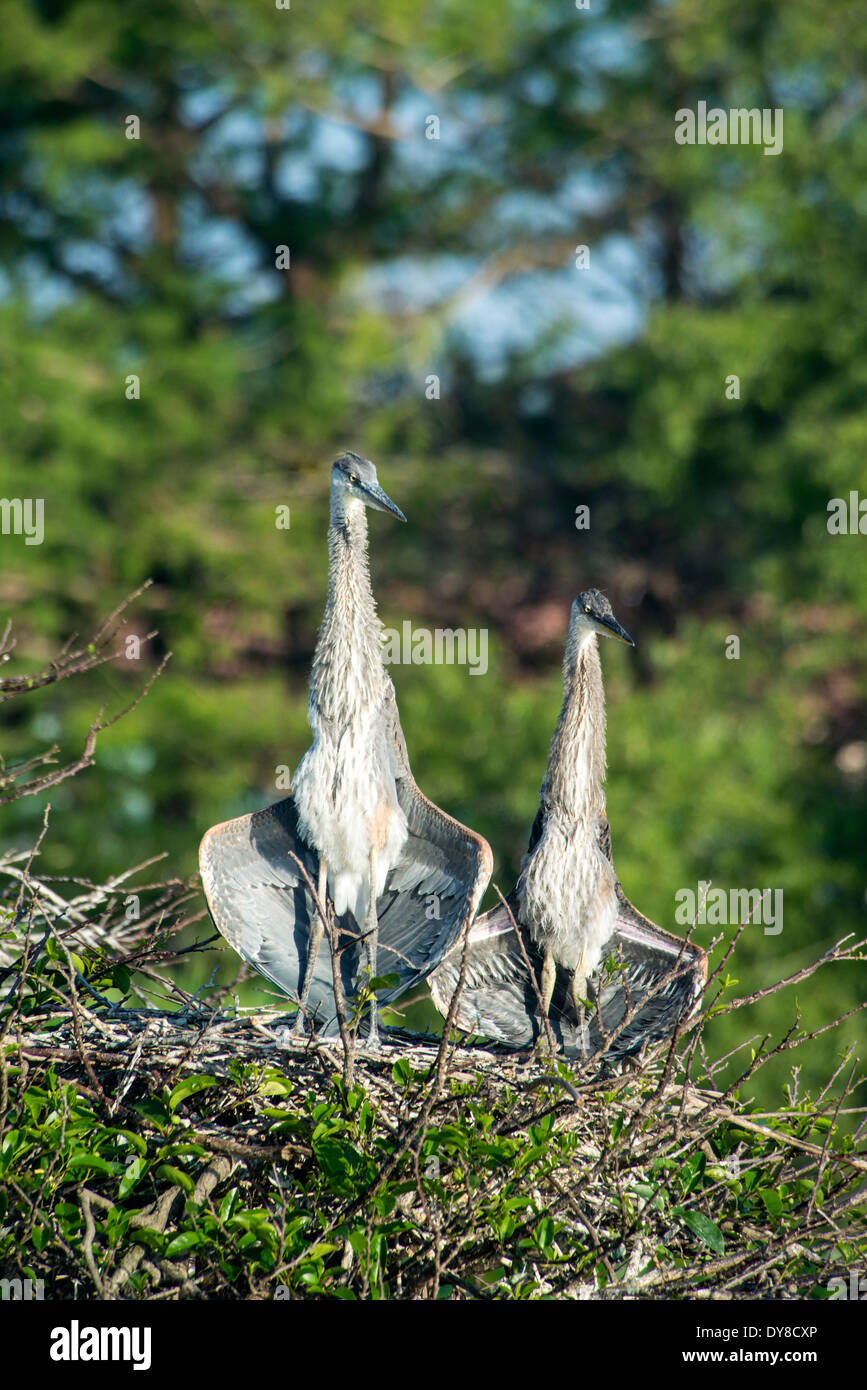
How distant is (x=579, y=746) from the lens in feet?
16.3

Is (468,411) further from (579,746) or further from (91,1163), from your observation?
(91,1163)

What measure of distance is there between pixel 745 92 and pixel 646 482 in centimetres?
419

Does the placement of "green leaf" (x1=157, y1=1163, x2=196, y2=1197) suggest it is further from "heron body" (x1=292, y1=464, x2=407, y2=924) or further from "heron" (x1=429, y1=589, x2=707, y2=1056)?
"heron body" (x1=292, y1=464, x2=407, y2=924)

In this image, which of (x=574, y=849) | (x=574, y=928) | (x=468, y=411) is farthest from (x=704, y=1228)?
(x=468, y=411)

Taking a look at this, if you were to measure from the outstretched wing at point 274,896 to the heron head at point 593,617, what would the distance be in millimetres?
1178

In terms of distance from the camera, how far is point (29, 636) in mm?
13211

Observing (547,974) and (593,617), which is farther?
(593,617)

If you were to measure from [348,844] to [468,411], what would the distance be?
12.5m

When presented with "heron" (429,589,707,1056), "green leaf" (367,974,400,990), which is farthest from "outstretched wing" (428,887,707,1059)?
"green leaf" (367,974,400,990)

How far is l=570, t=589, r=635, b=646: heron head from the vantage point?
4.94 m

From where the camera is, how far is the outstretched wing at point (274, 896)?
15.8 feet

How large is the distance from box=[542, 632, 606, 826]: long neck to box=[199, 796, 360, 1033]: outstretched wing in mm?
855

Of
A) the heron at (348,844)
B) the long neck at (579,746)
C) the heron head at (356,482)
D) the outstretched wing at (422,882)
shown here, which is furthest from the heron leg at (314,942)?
the heron head at (356,482)
